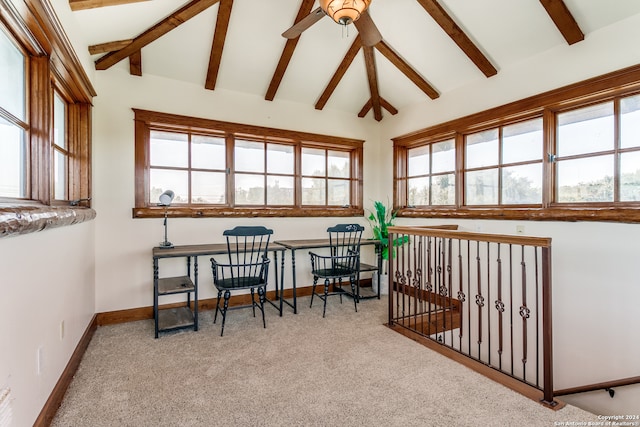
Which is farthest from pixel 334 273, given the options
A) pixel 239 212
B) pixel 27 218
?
pixel 27 218

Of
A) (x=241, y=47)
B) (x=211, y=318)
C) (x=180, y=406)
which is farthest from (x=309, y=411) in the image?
(x=241, y=47)

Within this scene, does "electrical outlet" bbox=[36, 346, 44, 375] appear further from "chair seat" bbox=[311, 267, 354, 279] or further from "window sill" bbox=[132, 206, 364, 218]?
"chair seat" bbox=[311, 267, 354, 279]

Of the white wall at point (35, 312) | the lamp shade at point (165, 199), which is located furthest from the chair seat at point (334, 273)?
the white wall at point (35, 312)

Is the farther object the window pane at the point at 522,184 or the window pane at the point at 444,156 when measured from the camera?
the window pane at the point at 444,156

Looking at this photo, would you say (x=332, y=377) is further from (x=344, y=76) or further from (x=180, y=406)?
(x=344, y=76)

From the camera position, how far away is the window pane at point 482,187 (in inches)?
147

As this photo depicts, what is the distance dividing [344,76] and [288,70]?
0.76m

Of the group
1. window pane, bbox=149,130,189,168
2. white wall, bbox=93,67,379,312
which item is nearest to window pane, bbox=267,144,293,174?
white wall, bbox=93,67,379,312

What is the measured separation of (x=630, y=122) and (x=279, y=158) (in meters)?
3.56

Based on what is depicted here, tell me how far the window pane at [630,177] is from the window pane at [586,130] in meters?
0.16

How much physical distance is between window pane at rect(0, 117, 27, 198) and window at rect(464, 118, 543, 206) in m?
4.07

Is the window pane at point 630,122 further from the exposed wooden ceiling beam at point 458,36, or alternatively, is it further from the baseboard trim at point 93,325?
the baseboard trim at point 93,325

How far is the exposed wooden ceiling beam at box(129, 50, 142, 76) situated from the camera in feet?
11.0

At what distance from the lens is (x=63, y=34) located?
7.11 feet
